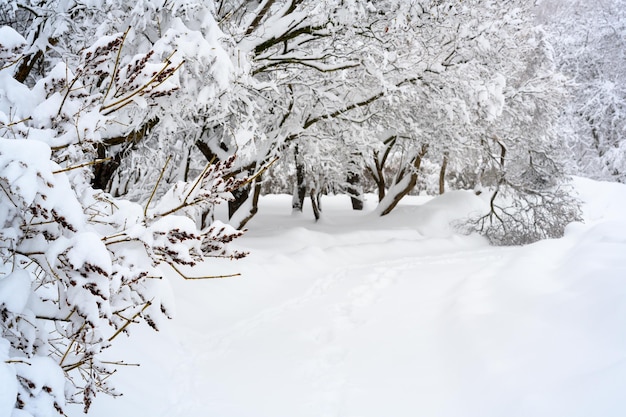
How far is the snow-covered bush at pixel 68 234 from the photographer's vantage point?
65.1 inches

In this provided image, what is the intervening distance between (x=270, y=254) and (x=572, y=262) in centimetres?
487

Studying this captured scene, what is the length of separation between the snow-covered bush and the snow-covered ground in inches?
55.3

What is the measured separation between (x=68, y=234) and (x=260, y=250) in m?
7.09

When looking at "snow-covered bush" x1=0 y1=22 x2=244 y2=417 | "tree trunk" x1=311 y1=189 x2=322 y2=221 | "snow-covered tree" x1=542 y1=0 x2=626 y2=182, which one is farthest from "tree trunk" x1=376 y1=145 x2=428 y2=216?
"snow-covered bush" x1=0 y1=22 x2=244 y2=417

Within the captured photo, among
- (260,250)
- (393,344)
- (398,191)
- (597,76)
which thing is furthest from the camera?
(597,76)

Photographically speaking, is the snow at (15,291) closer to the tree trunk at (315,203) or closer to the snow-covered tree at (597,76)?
the tree trunk at (315,203)

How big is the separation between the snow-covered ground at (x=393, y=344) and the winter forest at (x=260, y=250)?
0.08 feet

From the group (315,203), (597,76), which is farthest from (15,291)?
(597,76)

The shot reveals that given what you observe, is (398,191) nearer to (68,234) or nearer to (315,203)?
(315,203)

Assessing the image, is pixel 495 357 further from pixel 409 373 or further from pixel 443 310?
pixel 443 310

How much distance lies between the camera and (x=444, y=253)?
37.0 feet

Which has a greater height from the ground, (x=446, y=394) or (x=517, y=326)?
(x=517, y=326)

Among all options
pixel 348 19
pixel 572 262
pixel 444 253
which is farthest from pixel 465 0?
pixel 444 253

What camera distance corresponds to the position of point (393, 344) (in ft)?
15.2
